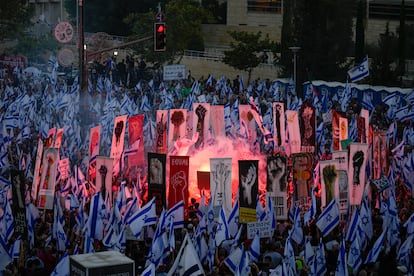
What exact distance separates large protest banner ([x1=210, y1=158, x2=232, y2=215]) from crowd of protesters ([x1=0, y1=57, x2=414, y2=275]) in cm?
48

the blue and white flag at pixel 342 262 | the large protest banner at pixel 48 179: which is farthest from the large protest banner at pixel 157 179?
the blue and white flag at pixel 342 262

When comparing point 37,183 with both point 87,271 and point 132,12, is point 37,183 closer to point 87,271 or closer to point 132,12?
point 87,271

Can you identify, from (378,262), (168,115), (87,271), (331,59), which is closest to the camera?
(87,271)

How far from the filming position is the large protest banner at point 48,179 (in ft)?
52.5

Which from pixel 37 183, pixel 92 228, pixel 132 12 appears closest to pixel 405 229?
pixel 92 228

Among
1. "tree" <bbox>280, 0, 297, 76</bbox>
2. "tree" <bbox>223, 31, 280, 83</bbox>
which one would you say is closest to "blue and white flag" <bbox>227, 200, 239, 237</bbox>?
"tree" <bbox>280, 0, 297, 76</bbox>

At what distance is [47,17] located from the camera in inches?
2746

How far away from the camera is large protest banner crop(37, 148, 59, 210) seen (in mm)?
16016

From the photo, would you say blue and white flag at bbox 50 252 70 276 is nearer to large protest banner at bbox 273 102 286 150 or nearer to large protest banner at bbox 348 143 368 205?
large protest banner at bbox 348 143 368 205

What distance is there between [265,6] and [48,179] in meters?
49.6

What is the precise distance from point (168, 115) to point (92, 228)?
20.7 ft

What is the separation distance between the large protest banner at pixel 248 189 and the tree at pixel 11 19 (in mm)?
38784

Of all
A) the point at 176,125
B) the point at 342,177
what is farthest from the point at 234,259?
the point at 176,125

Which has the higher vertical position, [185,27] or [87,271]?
[185,27]
